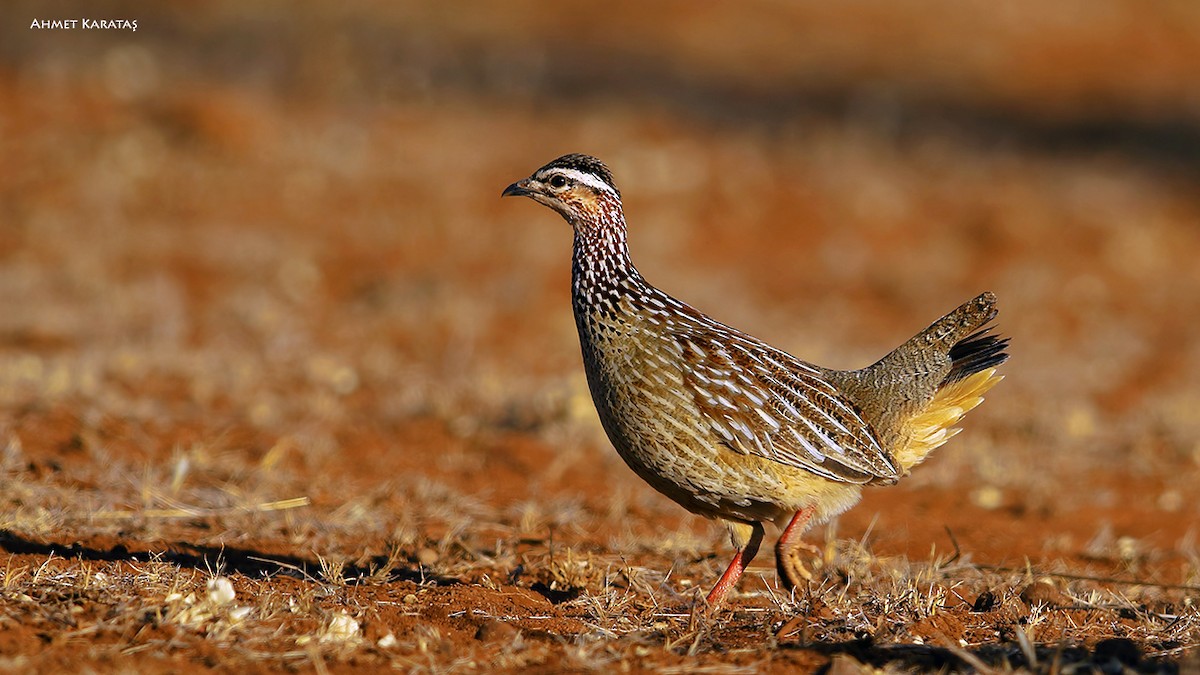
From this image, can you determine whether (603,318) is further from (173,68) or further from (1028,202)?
(173,68)

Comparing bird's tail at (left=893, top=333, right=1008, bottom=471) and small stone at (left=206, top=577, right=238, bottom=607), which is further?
bird's tail at (left=893, top=333, right=1008, bottom=471)

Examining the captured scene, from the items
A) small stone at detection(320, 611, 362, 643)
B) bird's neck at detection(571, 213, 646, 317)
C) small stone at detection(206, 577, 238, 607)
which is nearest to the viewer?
small stone at detection(320, 611, 362, 643)

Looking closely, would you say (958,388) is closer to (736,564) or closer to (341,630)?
(736,564)

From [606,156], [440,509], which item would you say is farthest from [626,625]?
[606,156]

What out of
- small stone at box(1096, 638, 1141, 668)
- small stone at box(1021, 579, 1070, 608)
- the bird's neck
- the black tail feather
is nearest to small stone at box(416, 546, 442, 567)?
the bird's neck

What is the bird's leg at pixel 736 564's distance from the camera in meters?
5.79

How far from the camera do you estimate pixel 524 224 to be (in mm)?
16375

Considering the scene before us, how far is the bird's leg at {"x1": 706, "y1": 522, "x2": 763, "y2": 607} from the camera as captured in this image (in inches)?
228

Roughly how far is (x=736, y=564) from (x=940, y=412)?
4.33 feet

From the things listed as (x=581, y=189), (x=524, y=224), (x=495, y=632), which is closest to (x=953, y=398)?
(x=581, y=189)

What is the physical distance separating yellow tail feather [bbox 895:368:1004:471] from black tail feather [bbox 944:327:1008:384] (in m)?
0.03

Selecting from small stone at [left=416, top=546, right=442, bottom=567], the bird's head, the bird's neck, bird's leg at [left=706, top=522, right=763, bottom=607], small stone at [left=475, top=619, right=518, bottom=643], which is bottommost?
small stone at [left=475, top=619, right=518, bottom=643]

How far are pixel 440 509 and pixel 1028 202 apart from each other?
13027 millimetres

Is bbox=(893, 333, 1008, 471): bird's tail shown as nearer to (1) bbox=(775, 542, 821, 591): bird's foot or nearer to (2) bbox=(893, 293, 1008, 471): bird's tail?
(2) bbox=(893, 293, 1008, 471): bird's tail
